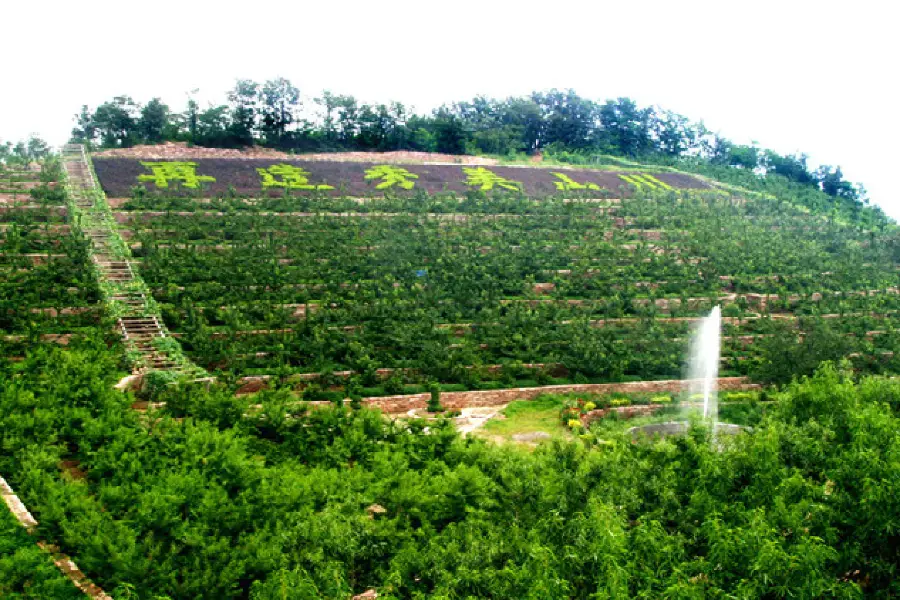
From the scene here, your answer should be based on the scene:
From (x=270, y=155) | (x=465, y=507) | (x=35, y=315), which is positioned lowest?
(x=465, y=507)

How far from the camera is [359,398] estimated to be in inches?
588

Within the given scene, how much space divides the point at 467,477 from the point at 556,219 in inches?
711

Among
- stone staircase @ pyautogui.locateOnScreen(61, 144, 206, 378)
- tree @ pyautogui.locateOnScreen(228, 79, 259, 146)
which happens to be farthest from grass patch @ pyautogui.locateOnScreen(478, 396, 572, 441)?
tree @ pyautogui.locateOnScreen(228, 79, 259, 146)

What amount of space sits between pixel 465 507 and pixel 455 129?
2839 cm

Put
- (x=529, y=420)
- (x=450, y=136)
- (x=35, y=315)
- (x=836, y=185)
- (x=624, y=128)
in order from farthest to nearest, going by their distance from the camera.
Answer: (x=624, y=128) → (x=836, y=185) → (x=450, y=136) → (x=35, y=315) → (x=529, y=420)

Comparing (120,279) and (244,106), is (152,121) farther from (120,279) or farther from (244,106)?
(120,279)

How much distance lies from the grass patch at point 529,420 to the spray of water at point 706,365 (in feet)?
10.8

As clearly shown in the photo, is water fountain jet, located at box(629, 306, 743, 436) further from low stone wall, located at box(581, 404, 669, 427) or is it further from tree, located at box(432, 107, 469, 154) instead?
tree, located at box(432, 107, 469, 154)

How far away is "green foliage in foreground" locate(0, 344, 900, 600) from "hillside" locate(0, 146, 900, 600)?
0.04 m

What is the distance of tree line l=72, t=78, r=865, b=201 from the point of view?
3167cm

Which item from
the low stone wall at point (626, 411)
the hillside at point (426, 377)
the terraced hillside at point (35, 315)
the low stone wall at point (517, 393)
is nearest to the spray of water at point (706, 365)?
the low stone wall at point (517, 393)

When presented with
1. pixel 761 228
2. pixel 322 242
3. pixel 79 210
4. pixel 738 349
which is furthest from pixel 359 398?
pixel 761 228

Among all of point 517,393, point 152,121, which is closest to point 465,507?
point 517,393

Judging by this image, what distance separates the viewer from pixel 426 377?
1662 centimetres
